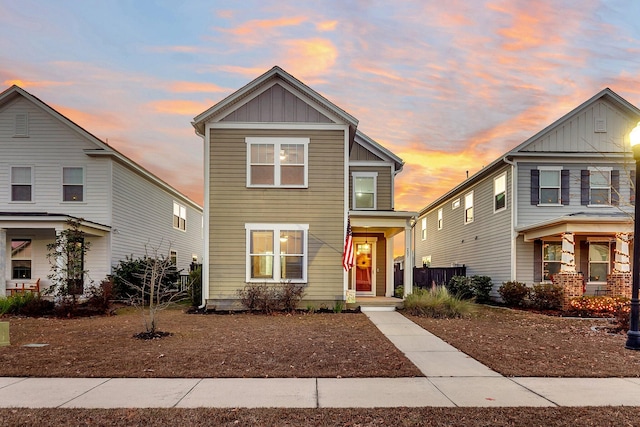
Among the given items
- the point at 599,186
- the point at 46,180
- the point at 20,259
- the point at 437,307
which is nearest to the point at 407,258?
the point at 437,307

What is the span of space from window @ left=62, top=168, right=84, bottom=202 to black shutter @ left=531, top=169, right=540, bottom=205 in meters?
18.2

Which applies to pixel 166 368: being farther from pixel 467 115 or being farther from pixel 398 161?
pixel 467 115

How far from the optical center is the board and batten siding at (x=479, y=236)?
62.1ft

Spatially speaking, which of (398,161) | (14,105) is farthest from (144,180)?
(398,161)

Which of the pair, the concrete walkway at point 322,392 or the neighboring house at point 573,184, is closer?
the concrete walkway at point 322,392

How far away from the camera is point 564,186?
1806 cm

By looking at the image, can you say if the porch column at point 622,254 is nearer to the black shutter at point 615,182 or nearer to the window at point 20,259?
the black shutter at point 615,182

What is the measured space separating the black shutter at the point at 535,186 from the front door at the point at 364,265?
6.73 meters

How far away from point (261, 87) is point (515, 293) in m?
12.2

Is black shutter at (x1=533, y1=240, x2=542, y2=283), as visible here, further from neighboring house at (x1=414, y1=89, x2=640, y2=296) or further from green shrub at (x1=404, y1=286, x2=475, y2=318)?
green shrub at (x1=404, y1=286, x2=475, y2=318)

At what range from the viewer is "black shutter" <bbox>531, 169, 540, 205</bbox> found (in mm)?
18000

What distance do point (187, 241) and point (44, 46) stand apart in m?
15.0

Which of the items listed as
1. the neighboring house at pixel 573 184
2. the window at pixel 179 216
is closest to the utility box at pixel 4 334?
the neighboring house at pixel 573 184

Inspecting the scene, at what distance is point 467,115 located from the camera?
66.8 ft
